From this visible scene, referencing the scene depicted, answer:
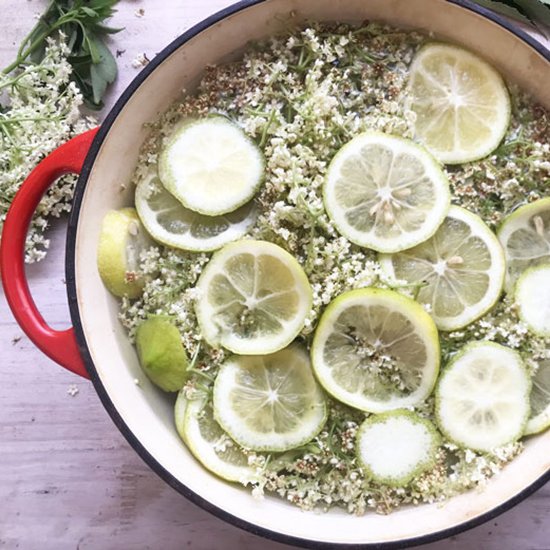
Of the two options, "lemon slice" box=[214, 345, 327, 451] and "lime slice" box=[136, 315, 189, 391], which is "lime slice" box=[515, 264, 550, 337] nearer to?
"lemon slice" box=[214, 345, 327, 451]

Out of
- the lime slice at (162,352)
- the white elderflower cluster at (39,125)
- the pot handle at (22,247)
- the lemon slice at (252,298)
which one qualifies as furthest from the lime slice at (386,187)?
the white elderflower cluster at (39,125)

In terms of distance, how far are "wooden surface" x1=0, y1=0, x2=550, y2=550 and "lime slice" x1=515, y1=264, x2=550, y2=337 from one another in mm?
844

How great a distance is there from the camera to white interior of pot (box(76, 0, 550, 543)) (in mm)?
1553

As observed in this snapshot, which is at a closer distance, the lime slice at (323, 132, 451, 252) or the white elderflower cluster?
the lime slice at (323, 132, 451, 252)

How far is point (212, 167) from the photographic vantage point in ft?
5.30

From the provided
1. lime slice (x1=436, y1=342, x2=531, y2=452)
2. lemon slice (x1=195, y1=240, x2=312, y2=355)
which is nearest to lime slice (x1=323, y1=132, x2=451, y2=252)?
lemon slice (x1=195, y1=240, x2=312, y2=355)

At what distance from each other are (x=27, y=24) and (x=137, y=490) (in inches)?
43.5

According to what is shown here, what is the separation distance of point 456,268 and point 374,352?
0.76ft

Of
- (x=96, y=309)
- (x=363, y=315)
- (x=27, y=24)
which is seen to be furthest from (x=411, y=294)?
(x=27, y=24)

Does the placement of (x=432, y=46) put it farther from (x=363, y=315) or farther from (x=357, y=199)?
(x=363, y=315)

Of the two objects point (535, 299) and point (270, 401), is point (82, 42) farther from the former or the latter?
point (535, 299)

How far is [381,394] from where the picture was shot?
160 centimetres

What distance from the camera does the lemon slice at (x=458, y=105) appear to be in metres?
1.63

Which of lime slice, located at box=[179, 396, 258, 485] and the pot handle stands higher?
the pot handle
